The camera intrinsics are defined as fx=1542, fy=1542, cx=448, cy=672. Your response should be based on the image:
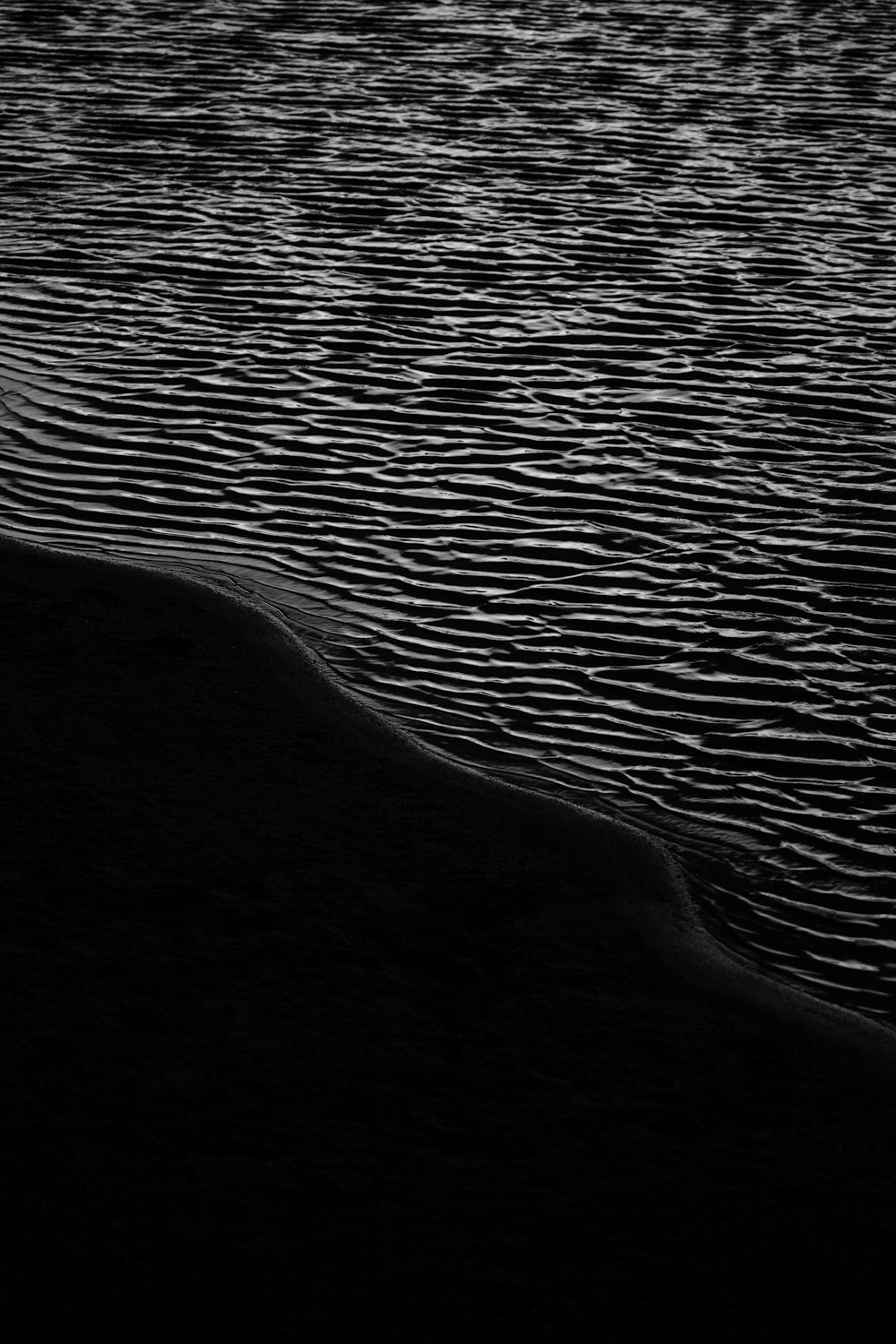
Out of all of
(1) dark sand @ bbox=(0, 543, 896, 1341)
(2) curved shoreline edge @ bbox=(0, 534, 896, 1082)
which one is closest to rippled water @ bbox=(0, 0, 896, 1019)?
(2) curved shoreline edge @ bbox=(0, 534, 896, 1082)

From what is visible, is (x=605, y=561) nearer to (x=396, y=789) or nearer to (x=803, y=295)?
(x=396, y=789)

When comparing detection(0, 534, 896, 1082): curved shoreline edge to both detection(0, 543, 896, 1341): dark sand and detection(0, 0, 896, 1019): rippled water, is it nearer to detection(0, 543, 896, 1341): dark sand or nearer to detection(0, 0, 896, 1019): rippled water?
detection(0, 543, 896, 1341): dark sand

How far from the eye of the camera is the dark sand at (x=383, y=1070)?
5699 millimetres

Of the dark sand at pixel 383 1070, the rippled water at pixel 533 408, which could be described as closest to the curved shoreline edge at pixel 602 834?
the dark sand at pixel 383 1070

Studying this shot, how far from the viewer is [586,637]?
1086 cm

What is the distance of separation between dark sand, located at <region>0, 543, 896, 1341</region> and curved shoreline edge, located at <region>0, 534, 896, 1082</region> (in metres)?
0.03

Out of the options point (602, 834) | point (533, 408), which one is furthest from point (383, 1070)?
point (533, 408)

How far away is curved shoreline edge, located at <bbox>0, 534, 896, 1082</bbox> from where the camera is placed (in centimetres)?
734

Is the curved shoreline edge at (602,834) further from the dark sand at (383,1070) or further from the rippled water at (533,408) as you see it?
the rippled water at (533,408)

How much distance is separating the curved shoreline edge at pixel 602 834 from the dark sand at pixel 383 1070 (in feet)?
0.08

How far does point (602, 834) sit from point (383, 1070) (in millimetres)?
2477

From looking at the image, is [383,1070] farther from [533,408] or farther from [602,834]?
[533,408]

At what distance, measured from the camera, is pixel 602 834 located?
874cm

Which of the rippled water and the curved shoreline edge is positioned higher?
the rippled water
